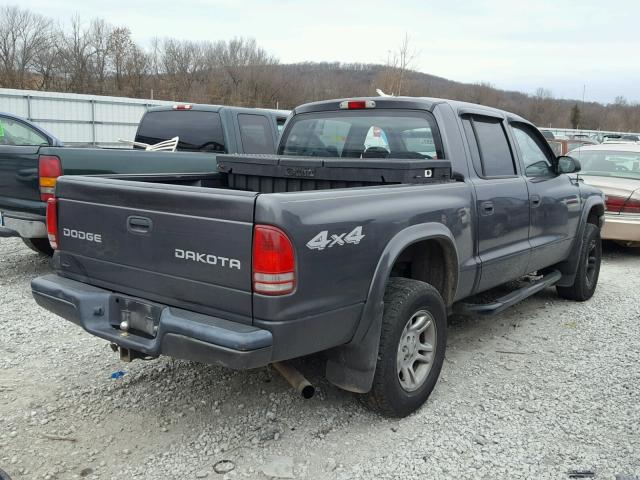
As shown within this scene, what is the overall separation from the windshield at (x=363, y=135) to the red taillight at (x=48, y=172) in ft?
7.46

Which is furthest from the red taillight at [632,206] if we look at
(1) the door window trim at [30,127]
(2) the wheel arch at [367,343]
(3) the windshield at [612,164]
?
(1) the door window trim at [30,127]

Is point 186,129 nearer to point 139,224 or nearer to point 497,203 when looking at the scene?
point 497,203

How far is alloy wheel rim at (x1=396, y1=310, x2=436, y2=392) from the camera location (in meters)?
3.53

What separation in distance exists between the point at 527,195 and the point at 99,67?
153ft

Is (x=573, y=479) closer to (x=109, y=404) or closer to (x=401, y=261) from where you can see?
(x=401, y=261)

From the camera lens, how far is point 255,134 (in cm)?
786

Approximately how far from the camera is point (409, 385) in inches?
142

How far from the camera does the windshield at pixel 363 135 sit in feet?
14.1

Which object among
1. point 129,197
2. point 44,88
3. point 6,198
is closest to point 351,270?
point 129,197

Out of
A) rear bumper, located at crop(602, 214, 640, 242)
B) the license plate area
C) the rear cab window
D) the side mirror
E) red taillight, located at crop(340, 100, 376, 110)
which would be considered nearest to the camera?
the license plate area

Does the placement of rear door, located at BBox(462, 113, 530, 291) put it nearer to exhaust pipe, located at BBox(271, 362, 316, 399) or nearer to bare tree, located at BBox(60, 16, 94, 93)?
exhaust pipe, located at BBox(271, 362, 316, 399)

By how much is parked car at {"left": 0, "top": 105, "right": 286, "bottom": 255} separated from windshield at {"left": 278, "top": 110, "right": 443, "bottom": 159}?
109 cm

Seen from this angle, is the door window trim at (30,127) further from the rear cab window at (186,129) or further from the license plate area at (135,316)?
the license plate area at (135,316)

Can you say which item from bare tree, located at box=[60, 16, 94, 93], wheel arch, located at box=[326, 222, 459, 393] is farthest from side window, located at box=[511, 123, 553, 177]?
bare tree, located at box=[60, 16, 94, 93]
